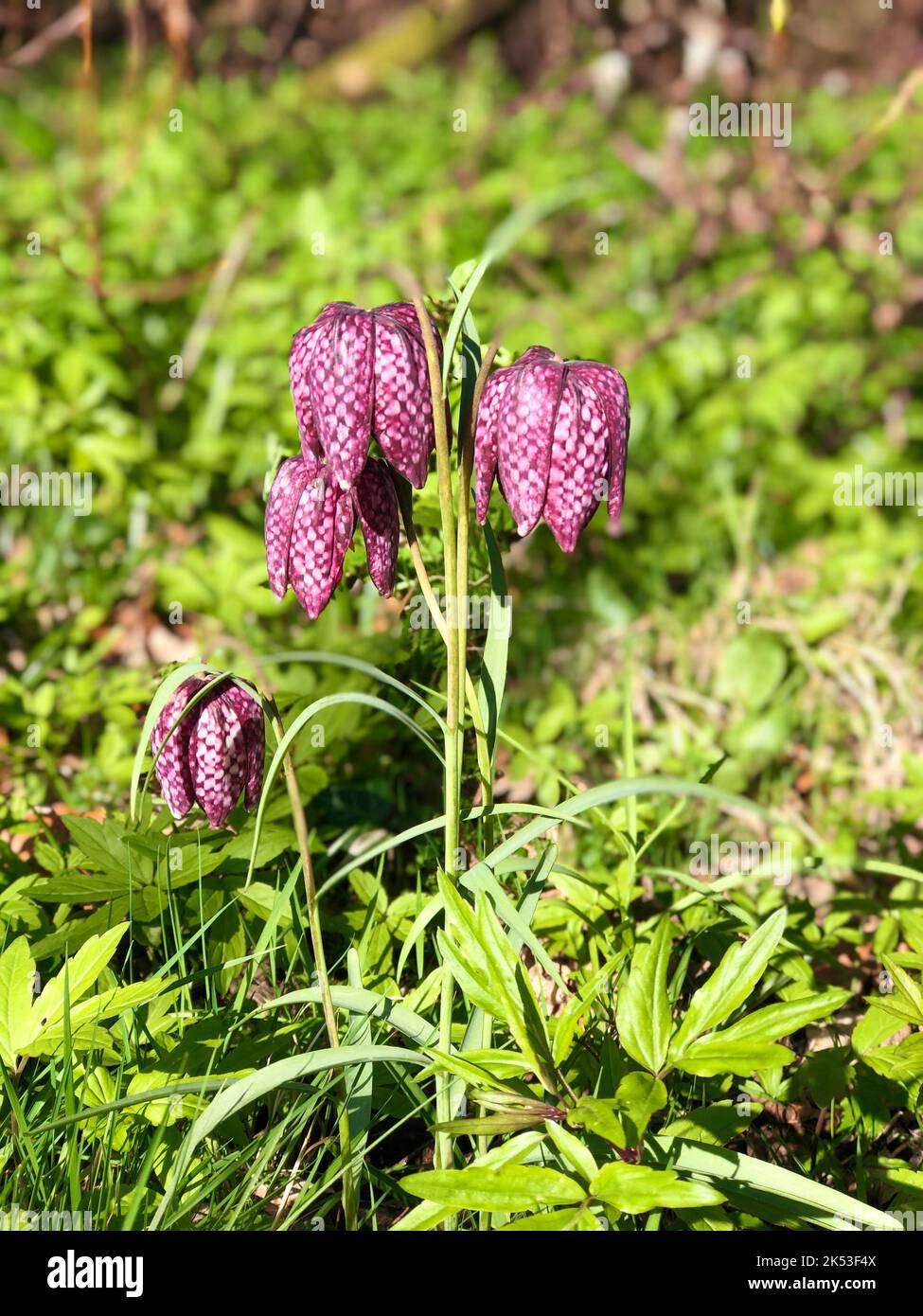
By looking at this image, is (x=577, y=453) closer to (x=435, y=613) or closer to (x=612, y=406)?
(x=612, y=406)

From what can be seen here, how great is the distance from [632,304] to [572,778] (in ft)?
5.85

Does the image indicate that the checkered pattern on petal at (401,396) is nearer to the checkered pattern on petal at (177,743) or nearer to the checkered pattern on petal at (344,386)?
the checkered pattern on petal at (344,386)

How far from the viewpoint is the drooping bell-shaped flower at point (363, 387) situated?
3.13 feet

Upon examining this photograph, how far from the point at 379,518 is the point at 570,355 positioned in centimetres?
159

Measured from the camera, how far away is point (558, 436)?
0.96m

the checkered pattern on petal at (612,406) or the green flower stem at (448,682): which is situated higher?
the checkered pattern on petal at (612,406)

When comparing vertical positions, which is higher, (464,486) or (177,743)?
(464,486)

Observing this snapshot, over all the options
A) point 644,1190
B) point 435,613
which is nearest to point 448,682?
point 435,613

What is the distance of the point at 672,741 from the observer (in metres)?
2.06

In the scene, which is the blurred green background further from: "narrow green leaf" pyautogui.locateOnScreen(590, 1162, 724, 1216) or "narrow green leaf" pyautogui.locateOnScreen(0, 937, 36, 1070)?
"narrow green leaf" pyautogui.locateOnScreen(590, 1162, 724, 1216)

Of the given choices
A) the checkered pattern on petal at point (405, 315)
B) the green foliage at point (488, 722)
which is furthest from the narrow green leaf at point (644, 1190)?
the checkered pattern on petal at point (405, 315)

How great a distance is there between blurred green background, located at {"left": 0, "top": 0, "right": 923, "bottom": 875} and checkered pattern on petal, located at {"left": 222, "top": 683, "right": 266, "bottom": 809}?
0.29 metres

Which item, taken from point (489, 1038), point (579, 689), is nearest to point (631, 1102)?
point (489, 1038)

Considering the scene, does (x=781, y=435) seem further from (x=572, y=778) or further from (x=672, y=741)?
(x=572, y=778)
